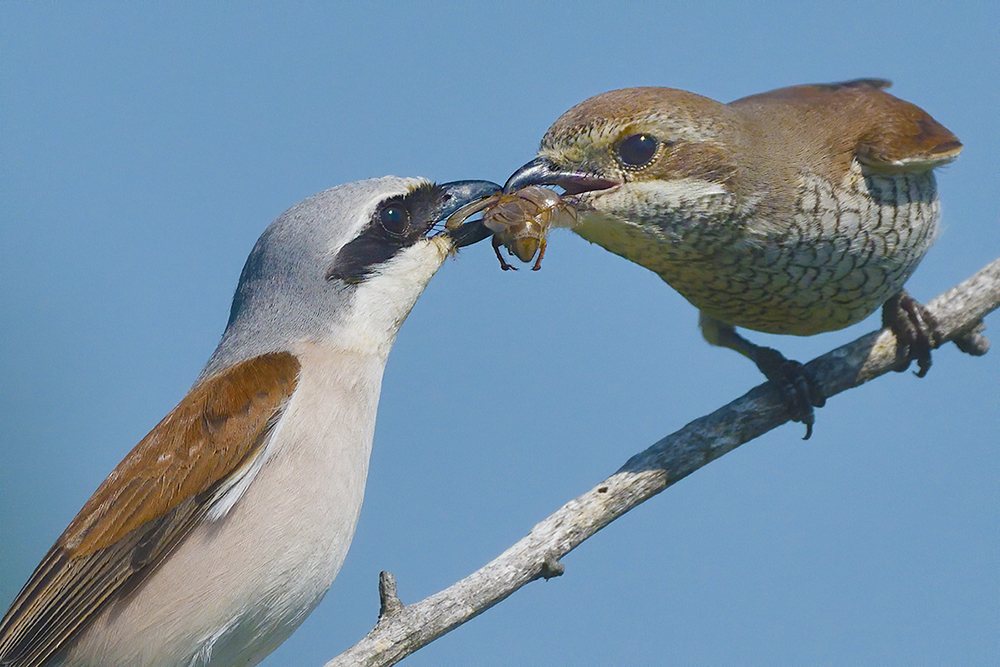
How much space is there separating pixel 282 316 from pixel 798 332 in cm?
232

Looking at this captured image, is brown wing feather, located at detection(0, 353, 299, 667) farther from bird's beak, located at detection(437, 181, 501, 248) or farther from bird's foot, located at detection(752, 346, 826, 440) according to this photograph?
bird's foot, located at detection(752, 346, 826, 440)

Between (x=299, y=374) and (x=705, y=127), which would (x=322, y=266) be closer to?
(x=299, y=374)

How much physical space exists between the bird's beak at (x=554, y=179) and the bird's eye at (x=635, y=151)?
107 mm

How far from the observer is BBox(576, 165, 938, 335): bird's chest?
4.16m

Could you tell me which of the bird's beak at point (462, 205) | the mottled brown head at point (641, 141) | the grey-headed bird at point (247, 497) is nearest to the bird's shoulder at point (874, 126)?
the mottled brown head at point (641, 141)

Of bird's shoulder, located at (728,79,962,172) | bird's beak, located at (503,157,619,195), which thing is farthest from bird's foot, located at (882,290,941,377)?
bird's beak, located at (503,157,619,195)

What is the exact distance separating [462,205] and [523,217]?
27cm

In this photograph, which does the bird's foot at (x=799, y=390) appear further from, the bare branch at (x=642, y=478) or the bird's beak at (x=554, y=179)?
the bird's beak at (x=554, y=179)

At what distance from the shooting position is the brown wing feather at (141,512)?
11.0ft

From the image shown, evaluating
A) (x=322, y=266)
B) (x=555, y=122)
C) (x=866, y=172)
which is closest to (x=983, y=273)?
(x=866, y=172)

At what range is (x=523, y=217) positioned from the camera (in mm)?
3982

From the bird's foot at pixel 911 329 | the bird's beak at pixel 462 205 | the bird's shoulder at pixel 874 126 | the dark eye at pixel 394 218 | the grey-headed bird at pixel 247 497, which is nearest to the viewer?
the grey-headed bird at pixel 247 497

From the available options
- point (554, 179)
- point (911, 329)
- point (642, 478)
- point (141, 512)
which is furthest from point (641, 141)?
point (141, 512)

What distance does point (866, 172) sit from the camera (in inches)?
172
